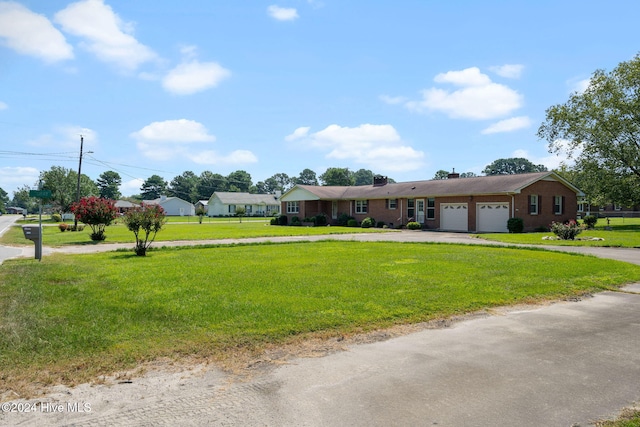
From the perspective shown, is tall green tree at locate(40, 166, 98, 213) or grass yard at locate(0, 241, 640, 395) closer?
grass yard at locate(0, 241, 640, 395)

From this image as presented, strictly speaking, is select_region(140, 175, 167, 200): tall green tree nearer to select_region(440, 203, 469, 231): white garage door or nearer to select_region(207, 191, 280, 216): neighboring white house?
select_region(207, 191, 280, 216): neighboring white house

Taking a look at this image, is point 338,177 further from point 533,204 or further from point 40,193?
point 40,193

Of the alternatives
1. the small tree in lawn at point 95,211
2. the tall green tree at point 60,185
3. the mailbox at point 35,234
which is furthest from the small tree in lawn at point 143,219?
the tall green tree at point 60,185

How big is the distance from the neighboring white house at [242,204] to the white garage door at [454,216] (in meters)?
51.9

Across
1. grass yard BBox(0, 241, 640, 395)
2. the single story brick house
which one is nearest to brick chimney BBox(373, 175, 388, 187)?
the single story brick house

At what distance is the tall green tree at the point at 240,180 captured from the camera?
413 ft

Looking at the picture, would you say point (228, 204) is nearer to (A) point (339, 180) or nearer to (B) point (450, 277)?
(A) point (339, 180)

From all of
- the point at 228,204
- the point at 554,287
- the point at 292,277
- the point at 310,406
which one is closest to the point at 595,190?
the point at 554,287

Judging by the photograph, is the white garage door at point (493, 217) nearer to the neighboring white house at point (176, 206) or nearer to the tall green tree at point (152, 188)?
the neighboring white house at point (176, 206)

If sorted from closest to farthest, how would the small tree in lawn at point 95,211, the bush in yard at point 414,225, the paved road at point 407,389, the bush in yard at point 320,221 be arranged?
the paved road at point 407,389, the small tree in lawn at point 95,211, the bush in yard at point 414,225, the bush in yard at point 320,221

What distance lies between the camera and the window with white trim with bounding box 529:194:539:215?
101 ft

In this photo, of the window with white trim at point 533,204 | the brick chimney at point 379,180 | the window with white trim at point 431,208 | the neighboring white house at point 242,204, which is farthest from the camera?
the neighboring white house at point 242,204

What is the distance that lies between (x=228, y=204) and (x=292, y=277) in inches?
2954

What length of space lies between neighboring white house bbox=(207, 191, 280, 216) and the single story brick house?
45234mm
